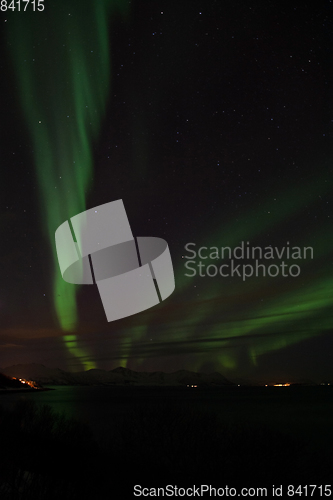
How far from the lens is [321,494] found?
20.6 meters

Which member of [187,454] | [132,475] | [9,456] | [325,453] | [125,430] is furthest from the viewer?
[325,453]

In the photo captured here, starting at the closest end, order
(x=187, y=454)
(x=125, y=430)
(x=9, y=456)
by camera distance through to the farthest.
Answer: (x=9, y=456)
(x=187, y=454)
(x=125, y=430)

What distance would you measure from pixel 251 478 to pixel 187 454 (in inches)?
214

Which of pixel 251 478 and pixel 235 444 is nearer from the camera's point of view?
pixel 251 478

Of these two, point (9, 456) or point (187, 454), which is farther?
point (187, 454)

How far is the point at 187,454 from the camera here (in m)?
24.9

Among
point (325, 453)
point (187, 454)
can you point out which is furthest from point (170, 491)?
point (325, 453)

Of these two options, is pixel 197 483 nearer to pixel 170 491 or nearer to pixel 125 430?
pixel 170 491

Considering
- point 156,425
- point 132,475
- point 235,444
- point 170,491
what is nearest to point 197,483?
point 170,491

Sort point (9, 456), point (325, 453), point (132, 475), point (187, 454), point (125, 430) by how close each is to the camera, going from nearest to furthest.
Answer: point (9, 456)
point (132, 475)
point (187, 454)
point (125, 430)
point (325, 453)

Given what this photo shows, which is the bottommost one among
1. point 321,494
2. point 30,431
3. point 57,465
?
point 321,494

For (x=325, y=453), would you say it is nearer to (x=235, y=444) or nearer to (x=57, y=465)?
(x=235, y=444)

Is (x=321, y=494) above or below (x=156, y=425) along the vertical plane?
below

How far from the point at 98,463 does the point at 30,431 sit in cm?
452
